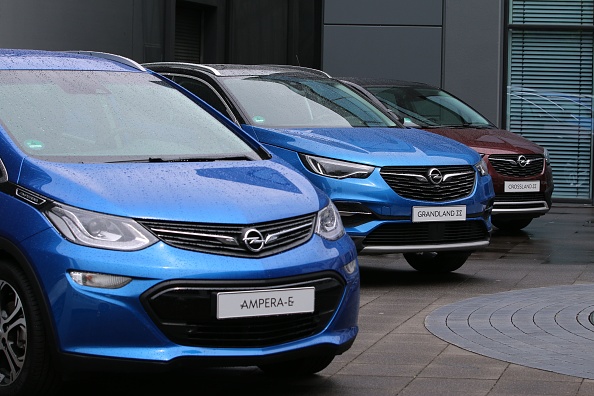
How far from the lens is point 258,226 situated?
560cm

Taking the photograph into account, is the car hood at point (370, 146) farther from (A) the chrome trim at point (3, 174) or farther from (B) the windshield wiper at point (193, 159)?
(A) the chrome trim at point (3, 174)

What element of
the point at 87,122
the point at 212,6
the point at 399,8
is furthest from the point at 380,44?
the point at 87,122

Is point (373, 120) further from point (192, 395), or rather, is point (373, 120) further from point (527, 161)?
point (192, 395)

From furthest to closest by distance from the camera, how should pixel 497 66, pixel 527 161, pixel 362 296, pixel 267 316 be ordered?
pixel 497 66 < pixel 527 161 < pixel 362 296 < pixel 267 316

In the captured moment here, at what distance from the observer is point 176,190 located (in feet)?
18.6

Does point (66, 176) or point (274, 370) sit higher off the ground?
point (66, 176)

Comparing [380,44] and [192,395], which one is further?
[380,44]

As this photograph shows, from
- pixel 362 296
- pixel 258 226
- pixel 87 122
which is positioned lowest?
pixel 362 296

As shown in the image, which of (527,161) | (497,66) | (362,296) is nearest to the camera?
(362,296)

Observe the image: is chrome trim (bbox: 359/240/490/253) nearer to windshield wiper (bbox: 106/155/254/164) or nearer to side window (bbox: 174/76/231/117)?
side window (bbox: 174/76/231/117)

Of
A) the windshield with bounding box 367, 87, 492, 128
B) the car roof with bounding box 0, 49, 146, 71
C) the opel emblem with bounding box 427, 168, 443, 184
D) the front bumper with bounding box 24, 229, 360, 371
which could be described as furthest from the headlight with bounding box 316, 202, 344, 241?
the windshield with bounding box 367, 87, 492, 128

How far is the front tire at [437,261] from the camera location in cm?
1087

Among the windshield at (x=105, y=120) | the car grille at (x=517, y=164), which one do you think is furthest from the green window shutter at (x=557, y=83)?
the windshield at (x=105, y=120)

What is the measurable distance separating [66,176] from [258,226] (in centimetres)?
87
